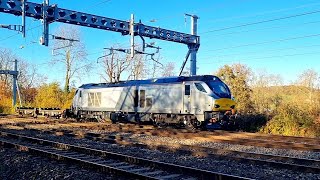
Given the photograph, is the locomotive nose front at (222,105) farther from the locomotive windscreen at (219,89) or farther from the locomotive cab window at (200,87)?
the locomotive cab window at (200,87)

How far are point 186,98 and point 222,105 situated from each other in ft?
6.93

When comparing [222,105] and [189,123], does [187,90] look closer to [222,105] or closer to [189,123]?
[189,123]

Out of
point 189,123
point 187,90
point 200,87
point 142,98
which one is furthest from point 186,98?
point 142,98

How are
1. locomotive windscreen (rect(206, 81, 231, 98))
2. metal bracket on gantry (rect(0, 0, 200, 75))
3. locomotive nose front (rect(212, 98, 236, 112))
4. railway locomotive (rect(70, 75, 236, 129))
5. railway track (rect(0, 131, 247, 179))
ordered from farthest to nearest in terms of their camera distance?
metal bracket on gantry (rect(0, 0, 200, 75)), locomotive windscreen (rect(206, 81, 231, 98)), railway locomotive (rect(70, 75, 236, 129)), locomotive nose front (rect(212, 98, 236, 112)), railway track (rect(0, 131, 247, 179))

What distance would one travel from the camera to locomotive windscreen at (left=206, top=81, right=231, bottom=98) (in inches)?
703

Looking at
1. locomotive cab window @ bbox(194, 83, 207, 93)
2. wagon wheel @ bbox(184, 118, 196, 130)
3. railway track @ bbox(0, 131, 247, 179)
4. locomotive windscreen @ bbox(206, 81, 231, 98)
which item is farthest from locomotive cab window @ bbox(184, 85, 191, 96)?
railway track @ bbox(0, 131, 247, 179)

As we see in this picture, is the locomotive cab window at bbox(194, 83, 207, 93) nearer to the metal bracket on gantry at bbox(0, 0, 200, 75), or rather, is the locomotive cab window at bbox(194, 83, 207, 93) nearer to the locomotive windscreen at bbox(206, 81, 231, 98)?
the locomotive windscreen at bbox(206, 81, 231, 98)

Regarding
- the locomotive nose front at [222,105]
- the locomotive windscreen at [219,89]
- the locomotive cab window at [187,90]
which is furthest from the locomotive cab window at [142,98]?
the locomotive nose front at [222,105]

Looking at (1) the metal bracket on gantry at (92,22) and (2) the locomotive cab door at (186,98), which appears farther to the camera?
(1) the metal bracket on gantry at (92,22)

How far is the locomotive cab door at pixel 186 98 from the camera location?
18531 mm

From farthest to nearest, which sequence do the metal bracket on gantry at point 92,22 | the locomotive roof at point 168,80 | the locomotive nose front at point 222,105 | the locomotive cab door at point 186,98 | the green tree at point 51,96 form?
1. the green tree at point 51,96
2. the metal bracket on gantry at point 92,22
3. the locomotive cab door at point 186,98
4. the locomotive roof at point 168,80
5. the locomotive nose front at point 222,105

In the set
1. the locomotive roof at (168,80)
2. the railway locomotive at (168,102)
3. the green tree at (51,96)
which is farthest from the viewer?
the green tree at (51,96)

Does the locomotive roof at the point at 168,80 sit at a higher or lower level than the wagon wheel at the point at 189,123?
higher

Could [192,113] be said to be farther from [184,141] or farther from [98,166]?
[98,166]
